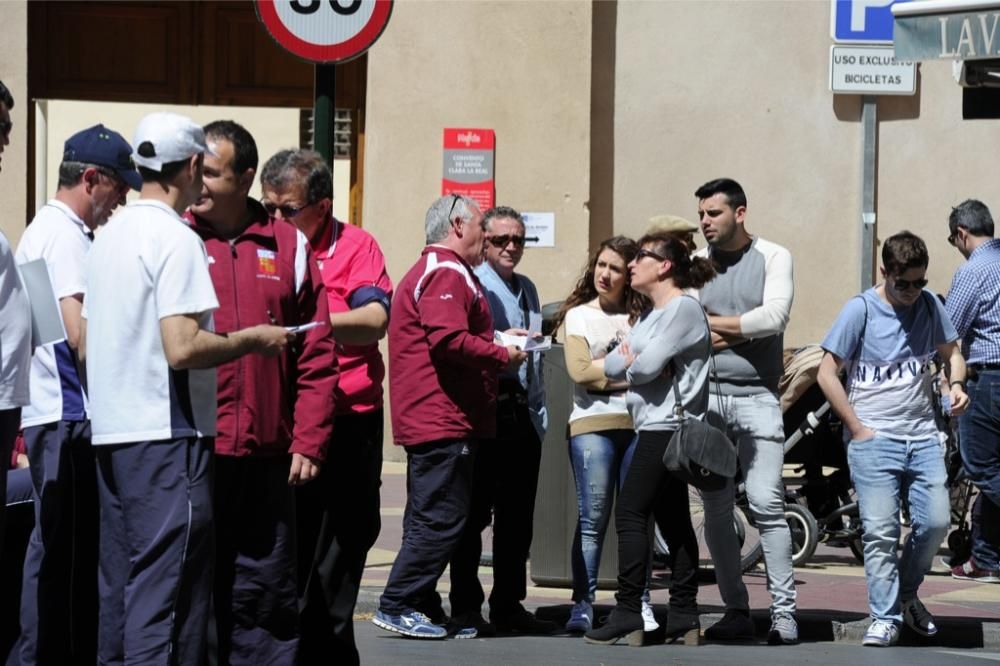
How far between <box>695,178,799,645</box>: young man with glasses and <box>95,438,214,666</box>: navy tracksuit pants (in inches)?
136

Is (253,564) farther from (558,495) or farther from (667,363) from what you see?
(558,495)

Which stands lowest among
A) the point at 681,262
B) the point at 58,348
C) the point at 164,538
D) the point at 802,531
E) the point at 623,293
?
the point at 802,531

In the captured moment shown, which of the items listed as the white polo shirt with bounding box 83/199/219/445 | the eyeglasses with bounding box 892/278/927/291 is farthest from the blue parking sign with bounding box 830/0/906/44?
the white polo shirt with bounding box 83/199/219/445

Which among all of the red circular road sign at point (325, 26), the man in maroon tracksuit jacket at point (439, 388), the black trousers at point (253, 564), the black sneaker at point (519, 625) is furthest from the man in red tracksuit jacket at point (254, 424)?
the red circular road sign at point (325, 26)

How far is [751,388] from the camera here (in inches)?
332

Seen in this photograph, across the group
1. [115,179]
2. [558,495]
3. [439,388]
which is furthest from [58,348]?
[558,495]

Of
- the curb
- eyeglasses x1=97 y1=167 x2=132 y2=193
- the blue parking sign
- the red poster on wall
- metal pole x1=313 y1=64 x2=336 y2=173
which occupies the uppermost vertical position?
the blue parking sign

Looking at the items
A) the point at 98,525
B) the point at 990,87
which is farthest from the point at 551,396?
the point at 98,525

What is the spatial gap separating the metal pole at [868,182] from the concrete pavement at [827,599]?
4688mm

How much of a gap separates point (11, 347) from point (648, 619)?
3788 millimetres

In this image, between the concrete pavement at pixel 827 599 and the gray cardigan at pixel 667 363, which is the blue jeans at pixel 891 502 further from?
the gray cardigan at pixel 667 363

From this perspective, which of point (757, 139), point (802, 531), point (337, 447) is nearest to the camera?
point (337, 447)

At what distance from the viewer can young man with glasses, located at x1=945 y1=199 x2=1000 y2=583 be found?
32.2 ft

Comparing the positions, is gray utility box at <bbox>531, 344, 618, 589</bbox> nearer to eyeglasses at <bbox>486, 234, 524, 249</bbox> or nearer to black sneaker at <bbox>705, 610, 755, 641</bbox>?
eyeglasses at <bbox>486, 234, 524, 249</bbox>
